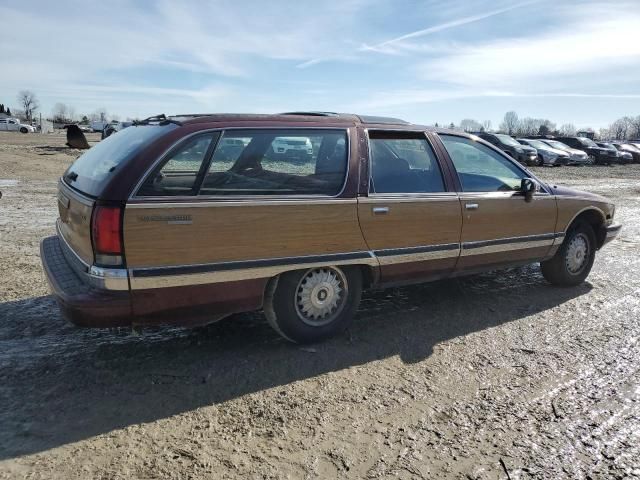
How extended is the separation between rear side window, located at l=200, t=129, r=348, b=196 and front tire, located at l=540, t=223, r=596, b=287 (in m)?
3.00

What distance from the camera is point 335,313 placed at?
3994 mm

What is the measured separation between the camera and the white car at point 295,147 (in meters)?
3.81

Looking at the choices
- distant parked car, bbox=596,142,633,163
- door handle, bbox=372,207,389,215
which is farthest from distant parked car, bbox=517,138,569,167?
door handle, bbox=372,207,389,215

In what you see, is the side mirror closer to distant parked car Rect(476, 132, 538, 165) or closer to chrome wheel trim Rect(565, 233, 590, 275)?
chrome wheel trim Rect(565, 233, 590, 275)

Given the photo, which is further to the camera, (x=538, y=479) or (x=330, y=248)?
(x=330, y=248)

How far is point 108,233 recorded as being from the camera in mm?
3043

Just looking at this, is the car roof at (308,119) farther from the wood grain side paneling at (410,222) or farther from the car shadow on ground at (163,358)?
the car shadow on ground at (163,358)

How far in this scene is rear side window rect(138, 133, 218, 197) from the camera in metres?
3.18

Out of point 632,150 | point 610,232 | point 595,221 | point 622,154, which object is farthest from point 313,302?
point 632,150

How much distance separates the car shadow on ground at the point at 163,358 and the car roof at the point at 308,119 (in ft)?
5.40

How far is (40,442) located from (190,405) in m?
0.79

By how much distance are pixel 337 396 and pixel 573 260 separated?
3.68m

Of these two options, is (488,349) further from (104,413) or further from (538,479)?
(104,413)

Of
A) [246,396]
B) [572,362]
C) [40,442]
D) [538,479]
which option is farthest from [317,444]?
[572,362]
